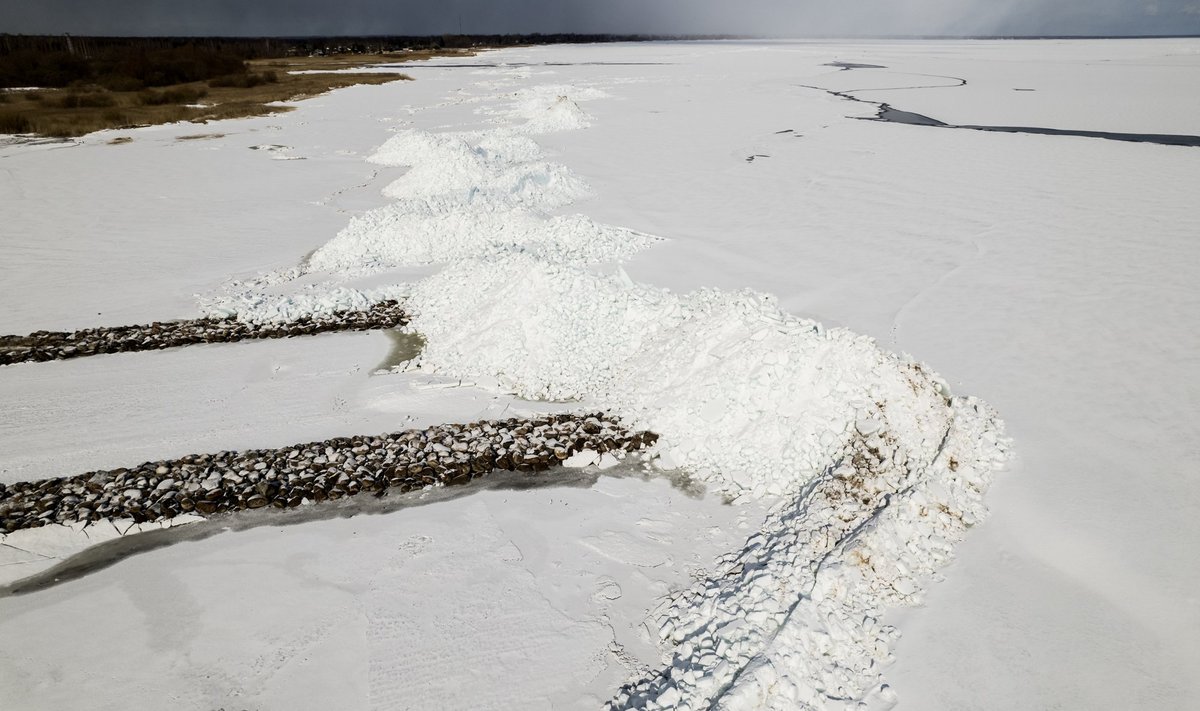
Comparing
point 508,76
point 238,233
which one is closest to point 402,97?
point 508,76

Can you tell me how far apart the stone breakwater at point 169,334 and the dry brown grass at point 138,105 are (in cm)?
2529

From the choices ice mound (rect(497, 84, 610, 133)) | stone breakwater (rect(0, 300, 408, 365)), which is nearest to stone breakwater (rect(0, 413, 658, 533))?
stone breakwater (rect(0, 300, 408, 365))

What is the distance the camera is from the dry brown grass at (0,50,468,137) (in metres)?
29.4

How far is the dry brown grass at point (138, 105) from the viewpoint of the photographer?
29.4 metres

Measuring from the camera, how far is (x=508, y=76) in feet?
183

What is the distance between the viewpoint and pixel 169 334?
9.67 m

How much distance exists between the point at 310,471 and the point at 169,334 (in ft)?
17.1

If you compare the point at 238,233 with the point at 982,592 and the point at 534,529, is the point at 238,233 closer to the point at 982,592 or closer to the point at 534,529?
the point at 534,529

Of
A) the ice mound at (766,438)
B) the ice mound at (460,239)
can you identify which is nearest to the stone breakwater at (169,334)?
the ice mound at (766,438)

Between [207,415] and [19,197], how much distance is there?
16.9 m

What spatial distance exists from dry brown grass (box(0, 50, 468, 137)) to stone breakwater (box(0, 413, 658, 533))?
3033 cm

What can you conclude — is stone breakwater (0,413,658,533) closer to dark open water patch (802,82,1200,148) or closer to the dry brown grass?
dark open water patch (802,82,1200,148)

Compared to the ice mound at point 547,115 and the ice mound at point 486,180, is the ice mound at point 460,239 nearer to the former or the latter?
the ice mound at point 486,180

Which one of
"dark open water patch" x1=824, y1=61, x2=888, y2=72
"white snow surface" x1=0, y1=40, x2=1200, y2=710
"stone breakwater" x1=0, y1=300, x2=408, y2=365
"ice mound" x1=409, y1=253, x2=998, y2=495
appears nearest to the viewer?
"white snow surface" x1=0, y1=40, x2=1200, y2=710
